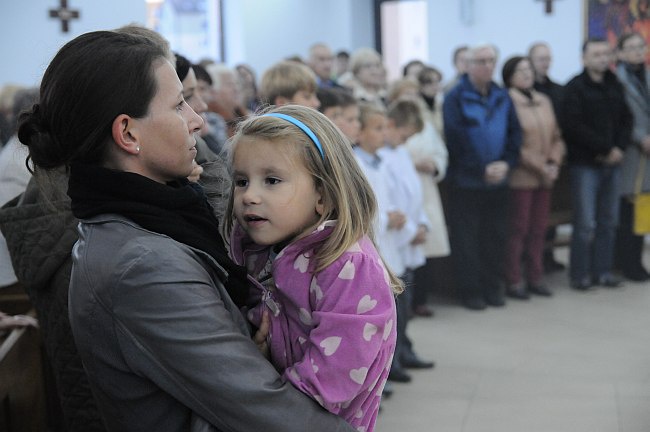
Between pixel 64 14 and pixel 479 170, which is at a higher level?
pixel 64 14

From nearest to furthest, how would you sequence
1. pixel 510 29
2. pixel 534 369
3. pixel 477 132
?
pixel 534 369, pixel 477 132, pixel 510 29

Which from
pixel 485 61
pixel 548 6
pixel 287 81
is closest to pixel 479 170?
pixel 485 61

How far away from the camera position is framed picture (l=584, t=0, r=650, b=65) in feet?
29.8

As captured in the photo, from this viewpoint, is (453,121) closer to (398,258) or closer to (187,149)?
(398,258)

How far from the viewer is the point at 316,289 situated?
1.39 meters

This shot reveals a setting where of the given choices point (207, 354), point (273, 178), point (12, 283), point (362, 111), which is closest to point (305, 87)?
point (362, 111)

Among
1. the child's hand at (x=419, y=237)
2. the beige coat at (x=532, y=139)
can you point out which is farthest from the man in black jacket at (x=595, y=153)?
the child's hand at (x=419, y=237)

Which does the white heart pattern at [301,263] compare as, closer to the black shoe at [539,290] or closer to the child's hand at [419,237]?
→ the child's hand at [419,237]

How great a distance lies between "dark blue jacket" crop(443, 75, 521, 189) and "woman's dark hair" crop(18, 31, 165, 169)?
433 cm

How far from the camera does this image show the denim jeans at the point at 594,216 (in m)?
6.03

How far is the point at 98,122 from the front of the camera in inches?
51.8

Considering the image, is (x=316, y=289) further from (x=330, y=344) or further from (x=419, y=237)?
(x=419, y=237)

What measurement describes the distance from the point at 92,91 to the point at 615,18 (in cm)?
876

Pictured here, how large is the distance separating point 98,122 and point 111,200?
0.12 metres
